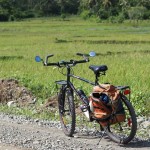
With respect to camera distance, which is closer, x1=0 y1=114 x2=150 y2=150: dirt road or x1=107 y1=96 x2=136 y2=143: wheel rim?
x1=107 y1=96 x2=136 y2=143: wheel rim

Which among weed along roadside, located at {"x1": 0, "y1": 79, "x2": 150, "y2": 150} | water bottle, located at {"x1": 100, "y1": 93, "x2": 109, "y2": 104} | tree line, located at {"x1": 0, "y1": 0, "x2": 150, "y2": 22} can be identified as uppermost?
water bottle, located at {"x1": 100, "y1": 93, "x2": 109, "y2": 104}

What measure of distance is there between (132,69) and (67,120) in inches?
295

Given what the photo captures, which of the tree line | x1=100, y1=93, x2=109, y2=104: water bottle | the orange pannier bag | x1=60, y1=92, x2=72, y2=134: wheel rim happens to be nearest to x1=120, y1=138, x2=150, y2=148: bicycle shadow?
the orange pannier bag

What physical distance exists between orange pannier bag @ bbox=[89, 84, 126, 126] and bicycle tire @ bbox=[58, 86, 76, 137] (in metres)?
0.46

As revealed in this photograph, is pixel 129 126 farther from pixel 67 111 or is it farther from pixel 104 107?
pixel 67 111

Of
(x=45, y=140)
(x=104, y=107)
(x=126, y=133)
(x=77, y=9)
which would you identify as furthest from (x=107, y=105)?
(x=77, y=9)

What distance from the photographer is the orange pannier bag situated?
5953 millimetres

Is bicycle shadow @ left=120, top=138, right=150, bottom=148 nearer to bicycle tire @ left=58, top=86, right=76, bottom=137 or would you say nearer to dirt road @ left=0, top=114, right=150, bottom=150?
dirt road @ left=0, top=114, right=150, bottom=150

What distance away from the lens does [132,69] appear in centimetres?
1438

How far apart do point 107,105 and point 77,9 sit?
89950mm

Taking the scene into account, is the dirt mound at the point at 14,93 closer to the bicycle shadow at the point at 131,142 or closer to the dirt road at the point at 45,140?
the dirt road at the point at 45,140

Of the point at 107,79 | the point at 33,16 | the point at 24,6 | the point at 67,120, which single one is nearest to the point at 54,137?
the point at 67,120

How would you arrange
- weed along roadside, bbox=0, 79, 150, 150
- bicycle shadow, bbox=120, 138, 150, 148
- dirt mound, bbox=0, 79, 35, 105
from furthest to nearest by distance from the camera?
dirt mound, bbox=0, 79, 35, 105 < weed along roadside, bbox=0, 79, 150, 150 < bicycle shadow, bbox=120, 138, 150, 148

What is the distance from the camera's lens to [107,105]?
19.8ft
